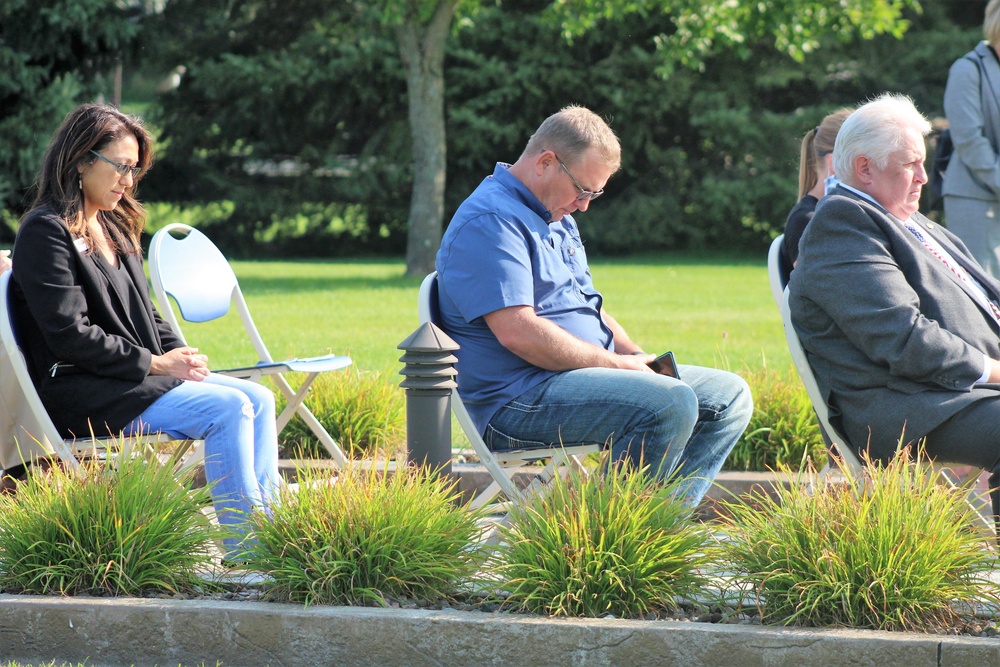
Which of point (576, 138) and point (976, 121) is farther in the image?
point (976, 121)

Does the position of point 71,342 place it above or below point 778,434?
above

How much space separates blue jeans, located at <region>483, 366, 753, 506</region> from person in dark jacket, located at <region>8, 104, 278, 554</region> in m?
0.85

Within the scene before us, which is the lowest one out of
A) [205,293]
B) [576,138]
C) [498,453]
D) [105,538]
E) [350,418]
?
[350,418]

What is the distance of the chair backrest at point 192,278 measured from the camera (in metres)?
5.31

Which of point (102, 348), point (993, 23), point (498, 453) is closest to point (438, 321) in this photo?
point (498, 453)

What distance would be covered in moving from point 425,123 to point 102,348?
52.9ft

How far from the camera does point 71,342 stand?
13.9 ft

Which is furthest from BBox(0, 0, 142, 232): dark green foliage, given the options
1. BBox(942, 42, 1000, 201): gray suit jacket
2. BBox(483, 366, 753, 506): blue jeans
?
BBox(483, 366, 753, 506): blue jeans

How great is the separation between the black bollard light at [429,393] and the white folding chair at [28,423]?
29.0 inches

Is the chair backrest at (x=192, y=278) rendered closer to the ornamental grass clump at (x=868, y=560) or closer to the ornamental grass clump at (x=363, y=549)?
the ornamental grass clump at (x=363, y=549)

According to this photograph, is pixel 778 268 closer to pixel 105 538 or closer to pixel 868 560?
pixel 868 560

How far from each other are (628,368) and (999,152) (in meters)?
3.84

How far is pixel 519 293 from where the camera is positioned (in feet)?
14.2

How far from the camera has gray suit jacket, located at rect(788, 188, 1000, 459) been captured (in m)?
4.11
